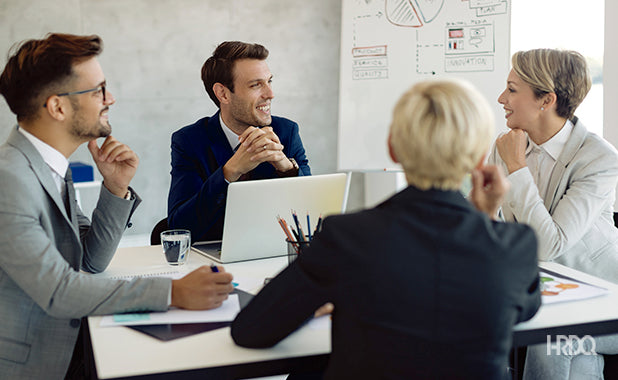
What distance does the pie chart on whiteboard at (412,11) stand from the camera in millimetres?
3666

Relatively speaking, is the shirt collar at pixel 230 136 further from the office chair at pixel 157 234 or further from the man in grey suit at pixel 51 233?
the man in grey suit at pixel 51 233

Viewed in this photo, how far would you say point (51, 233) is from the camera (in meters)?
1.49

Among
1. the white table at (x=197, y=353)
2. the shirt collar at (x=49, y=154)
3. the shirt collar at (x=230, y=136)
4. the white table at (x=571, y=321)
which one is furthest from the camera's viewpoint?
the shirt collar at (x=230, y=136)

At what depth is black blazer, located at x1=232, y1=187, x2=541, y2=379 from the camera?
100 cm

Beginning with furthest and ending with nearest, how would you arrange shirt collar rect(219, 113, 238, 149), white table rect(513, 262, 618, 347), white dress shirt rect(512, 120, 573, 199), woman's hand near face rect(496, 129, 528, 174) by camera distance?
shirt collar rect(219, 113, 238, 149), white dress shirt rect(512, 120, 573, 199), woman's hand near face rect(496, 129, 528, 174), white table rect(513, 262, 618, 347)

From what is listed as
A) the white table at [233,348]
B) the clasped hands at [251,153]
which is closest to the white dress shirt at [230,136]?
the clasped hands at [251,153]

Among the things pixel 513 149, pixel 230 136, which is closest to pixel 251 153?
pixel 230 136

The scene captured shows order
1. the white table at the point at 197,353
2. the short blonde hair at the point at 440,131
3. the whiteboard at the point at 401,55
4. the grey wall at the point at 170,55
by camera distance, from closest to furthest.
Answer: the short blonde hair at the point at 440,131 < the white table at the point at 197,353 < the whiteboard at the point at 401,55 < the grey wall at the point at 170,55

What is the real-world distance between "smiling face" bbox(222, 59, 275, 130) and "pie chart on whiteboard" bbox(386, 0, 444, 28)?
141 centimetres

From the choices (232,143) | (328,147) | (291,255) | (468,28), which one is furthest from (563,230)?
(328,147)

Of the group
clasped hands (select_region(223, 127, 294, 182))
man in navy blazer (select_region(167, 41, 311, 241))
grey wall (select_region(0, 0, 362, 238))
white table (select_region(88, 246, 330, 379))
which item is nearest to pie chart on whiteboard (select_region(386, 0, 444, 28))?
grey wall (select_region(0, 0, 362, 238))

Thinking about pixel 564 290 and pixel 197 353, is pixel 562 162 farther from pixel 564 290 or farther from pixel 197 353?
pixel 197 353

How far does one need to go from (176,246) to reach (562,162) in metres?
1.29

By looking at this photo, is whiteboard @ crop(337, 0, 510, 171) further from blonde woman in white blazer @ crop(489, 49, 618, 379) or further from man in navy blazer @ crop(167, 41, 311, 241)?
blonde woman in white blazer @ crop(489, 49, 618, 379)
